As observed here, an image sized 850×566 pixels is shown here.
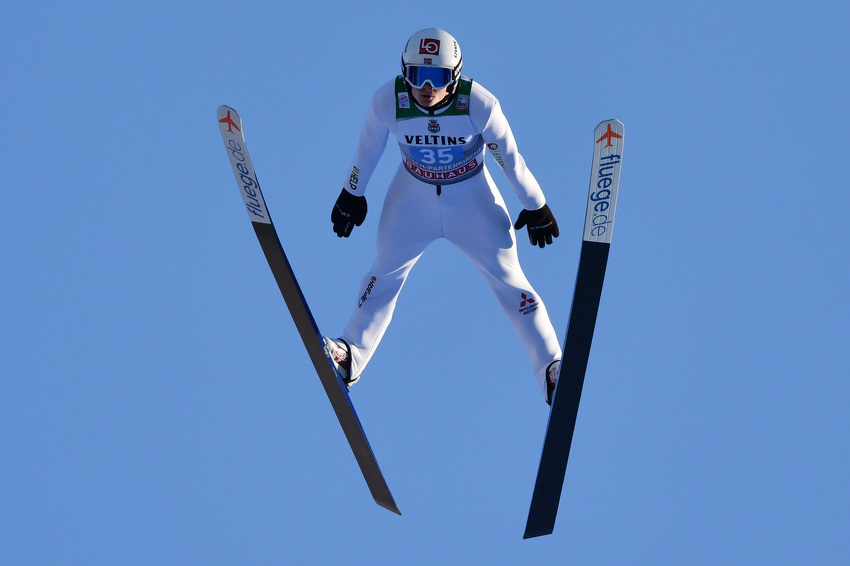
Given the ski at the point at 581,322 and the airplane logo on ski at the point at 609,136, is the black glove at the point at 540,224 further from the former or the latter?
the airplane logo on ski at the point at 609,136

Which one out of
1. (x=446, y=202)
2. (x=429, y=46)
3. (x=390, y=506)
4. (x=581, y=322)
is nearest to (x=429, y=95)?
(x=429, y=46)

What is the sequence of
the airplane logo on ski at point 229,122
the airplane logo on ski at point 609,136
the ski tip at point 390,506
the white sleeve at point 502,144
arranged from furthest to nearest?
1. the ski tip at point 390,506
2. the white sleeve at point 502,144
3. the airplane logo on ski at point 229,122
4. the airplane logo on ski at point 609,136

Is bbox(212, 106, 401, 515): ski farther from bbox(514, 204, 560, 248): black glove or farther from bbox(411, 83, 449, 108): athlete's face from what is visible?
bbox(514, 204, 560, 248): black glove

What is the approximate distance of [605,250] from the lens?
22.2ft

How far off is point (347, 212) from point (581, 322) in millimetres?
1618

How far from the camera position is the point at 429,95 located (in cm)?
711

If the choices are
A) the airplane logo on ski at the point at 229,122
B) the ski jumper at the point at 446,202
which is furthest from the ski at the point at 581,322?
the airplane logo on ski at the point at 229,122

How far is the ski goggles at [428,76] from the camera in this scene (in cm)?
703

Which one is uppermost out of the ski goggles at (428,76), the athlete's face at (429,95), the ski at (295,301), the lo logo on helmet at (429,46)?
the lo logo on helmet at (429,46)

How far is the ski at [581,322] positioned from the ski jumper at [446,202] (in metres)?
0.43

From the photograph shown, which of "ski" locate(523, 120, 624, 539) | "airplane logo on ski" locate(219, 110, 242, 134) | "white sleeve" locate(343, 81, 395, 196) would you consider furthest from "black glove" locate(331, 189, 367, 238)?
"ski" locate(523, 120, 624, 539)

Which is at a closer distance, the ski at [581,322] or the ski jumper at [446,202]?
the ski at [581,322]

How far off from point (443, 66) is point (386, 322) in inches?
68.5

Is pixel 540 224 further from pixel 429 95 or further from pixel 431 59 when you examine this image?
pixel 431 59
